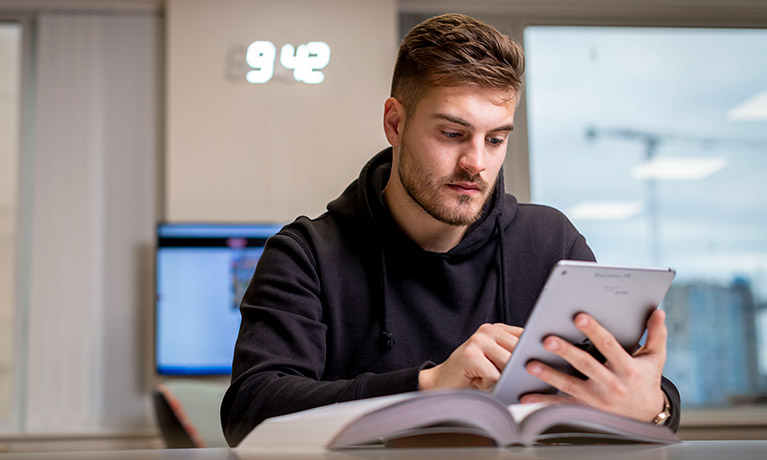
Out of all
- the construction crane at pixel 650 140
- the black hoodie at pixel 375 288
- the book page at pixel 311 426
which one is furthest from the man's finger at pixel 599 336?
the construction crane at pixel 650 140

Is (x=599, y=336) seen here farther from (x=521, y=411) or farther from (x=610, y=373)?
(x=521, y=411)

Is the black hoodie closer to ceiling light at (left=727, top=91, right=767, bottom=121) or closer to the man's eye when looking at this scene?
the man's eye

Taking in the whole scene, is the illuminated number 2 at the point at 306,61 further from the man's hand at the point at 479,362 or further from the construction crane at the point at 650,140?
the man's hand at the point at 479,362

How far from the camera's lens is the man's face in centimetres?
140

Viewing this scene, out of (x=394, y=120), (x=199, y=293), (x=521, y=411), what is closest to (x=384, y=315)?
(x=394, y=120)

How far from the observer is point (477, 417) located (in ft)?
2.22

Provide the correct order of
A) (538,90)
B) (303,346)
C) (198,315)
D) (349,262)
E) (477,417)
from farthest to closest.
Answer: (538,90)
(198,315)
(349,262)
(303,346)
(477,417)

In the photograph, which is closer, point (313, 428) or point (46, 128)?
point (313, 428)

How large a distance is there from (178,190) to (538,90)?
2065 millimetres

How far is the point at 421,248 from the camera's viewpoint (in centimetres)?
147

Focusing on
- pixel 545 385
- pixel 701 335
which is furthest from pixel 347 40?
pixel 545 385

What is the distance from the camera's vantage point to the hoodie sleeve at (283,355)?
1.08 m

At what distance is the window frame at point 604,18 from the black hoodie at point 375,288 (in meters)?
2.75

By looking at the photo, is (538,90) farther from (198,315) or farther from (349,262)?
(349,262)
